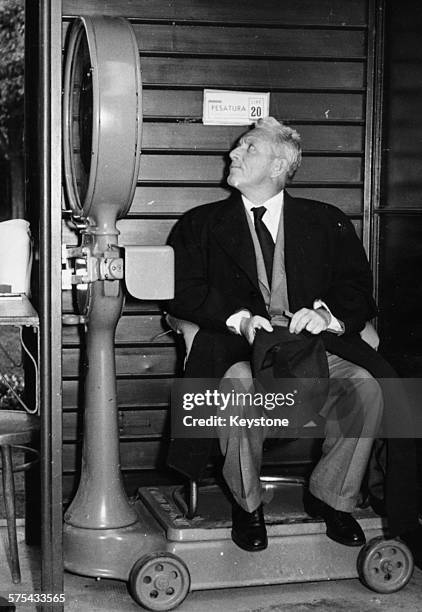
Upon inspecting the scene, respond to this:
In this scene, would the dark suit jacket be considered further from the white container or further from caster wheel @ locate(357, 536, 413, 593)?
caster wheel @ locate(357, 536, 413, 593)

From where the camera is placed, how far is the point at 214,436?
3645 millimetres

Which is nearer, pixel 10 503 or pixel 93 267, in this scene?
pixel 93 267

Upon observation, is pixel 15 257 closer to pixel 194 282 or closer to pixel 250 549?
pixel 194 282

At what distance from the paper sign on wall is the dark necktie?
491 mm

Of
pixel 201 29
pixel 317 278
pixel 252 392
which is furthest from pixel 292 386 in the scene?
pixel 201 29

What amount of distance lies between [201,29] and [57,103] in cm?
A: 155

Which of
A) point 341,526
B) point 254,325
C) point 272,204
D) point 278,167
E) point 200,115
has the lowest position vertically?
point 341,526

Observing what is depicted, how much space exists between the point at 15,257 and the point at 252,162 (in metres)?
1.01

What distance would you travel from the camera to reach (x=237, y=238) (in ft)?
13.1

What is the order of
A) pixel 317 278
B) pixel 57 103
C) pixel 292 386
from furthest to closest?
pixel 317 278 < pixel 292 386 < pixel 57 103

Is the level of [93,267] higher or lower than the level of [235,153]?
lower

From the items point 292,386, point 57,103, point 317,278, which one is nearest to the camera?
point 57,103

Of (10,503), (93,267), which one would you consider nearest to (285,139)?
(93,267)

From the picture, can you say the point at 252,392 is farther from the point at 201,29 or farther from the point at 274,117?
the point at 201,29
